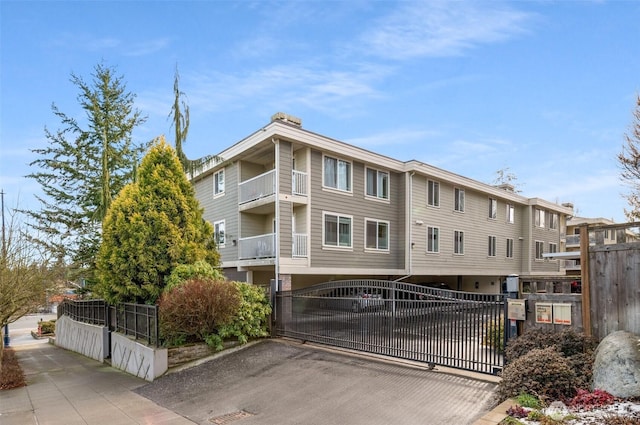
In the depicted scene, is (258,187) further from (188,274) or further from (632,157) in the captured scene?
(632,157)

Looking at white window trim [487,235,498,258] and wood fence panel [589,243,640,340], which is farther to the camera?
white window trim [487,235,498,258]

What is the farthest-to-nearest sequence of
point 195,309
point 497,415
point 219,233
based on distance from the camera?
1. point 219,233
2. point 195,309
3. point 497,415

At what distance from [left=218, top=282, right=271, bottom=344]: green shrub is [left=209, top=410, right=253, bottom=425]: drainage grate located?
3.89 metres

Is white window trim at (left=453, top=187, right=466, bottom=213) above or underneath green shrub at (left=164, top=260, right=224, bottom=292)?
above

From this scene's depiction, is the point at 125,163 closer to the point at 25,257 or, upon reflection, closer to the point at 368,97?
the point at 25,257

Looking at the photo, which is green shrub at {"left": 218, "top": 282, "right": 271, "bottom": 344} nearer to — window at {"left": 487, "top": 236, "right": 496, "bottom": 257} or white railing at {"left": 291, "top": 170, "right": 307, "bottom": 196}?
white railing at {"left": 291, "top": 170, "right": 307, "bottom": 196}

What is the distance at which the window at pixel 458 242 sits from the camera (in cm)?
2230

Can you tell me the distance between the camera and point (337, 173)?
56.5ft

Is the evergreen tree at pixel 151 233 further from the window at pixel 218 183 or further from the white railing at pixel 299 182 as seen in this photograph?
the window at pixel 218 183

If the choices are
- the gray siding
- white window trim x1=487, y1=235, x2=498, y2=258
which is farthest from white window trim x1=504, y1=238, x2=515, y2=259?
the gray siding

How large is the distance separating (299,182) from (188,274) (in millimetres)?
6558

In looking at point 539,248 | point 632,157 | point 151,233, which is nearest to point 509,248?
point 539,248

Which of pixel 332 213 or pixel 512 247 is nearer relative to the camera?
pixel 332 213

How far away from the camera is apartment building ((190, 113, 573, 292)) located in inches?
615
